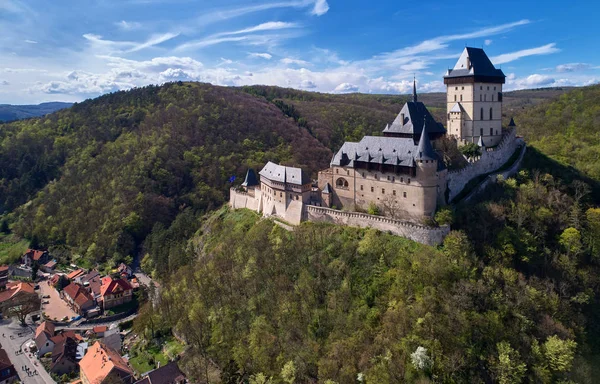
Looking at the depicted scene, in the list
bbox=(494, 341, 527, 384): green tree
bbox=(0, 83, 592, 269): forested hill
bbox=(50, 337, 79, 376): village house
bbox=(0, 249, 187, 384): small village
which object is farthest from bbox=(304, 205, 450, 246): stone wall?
bbox=(50, 337, 79, 376): village house

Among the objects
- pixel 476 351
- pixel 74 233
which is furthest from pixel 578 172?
pixel 74 233

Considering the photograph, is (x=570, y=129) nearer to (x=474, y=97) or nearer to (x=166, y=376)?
(x=474, y=97)

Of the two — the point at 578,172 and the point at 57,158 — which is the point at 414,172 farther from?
the point at 57,158

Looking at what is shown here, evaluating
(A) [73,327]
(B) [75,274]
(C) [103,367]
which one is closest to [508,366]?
(C) [103,367]

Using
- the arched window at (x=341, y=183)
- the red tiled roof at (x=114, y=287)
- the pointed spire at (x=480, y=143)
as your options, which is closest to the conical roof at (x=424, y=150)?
the arched window at (x=341, y=183)

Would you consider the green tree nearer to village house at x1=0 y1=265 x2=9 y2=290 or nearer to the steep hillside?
the steep hillside

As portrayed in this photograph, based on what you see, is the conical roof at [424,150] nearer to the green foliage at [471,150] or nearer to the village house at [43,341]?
the green foliage at [471,150]
